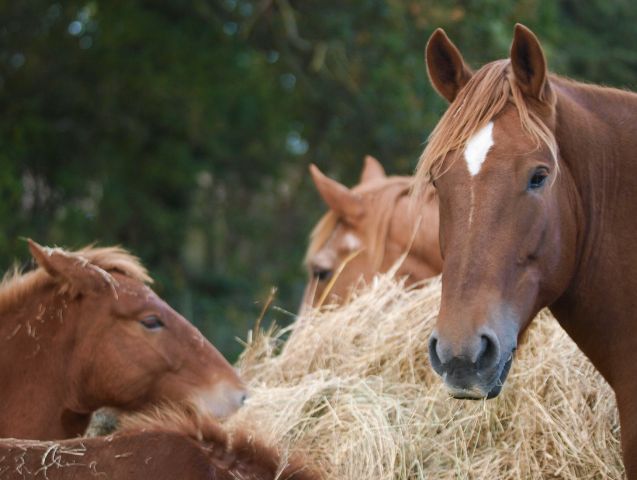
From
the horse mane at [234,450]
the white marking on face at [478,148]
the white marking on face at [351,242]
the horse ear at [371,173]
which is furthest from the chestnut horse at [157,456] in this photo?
the horse ear at [371,173]

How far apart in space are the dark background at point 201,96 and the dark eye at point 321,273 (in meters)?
4.13

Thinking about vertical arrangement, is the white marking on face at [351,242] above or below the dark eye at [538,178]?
below

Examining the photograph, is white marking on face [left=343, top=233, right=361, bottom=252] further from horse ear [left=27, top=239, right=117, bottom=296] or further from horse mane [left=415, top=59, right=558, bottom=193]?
horse mane [left=415, top=59, right=558, bottom=193]

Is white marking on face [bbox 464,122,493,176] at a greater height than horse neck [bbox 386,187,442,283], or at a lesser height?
greater

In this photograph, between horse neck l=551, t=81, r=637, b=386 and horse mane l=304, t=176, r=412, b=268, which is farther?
horse mane l=304, t=176, r=412, b=268

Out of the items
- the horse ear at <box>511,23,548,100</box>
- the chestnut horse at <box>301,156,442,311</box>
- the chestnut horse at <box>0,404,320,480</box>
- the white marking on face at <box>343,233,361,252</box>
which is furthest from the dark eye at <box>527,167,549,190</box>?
the white marking on face at <box>343,233,361,252</box>

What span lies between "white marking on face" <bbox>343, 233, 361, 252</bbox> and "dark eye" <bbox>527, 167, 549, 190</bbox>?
305 cm

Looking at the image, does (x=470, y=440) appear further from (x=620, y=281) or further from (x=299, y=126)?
(x=299, y=126)

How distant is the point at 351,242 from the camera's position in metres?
6.05

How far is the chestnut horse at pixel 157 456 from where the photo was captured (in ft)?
10.6

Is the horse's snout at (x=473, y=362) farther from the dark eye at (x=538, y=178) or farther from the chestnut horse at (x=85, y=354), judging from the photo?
the chestnut horse at (x=85, y=354)

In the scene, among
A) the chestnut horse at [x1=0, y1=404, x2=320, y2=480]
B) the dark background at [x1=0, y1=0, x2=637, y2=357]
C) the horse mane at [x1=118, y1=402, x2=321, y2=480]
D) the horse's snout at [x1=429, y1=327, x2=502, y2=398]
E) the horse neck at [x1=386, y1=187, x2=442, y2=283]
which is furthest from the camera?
the dark background at [x1=0, y1=0, x2=637, y2=357]

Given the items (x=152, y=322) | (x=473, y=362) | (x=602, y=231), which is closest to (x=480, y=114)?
(x=602, y=231)

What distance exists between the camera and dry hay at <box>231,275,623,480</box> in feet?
11.9
